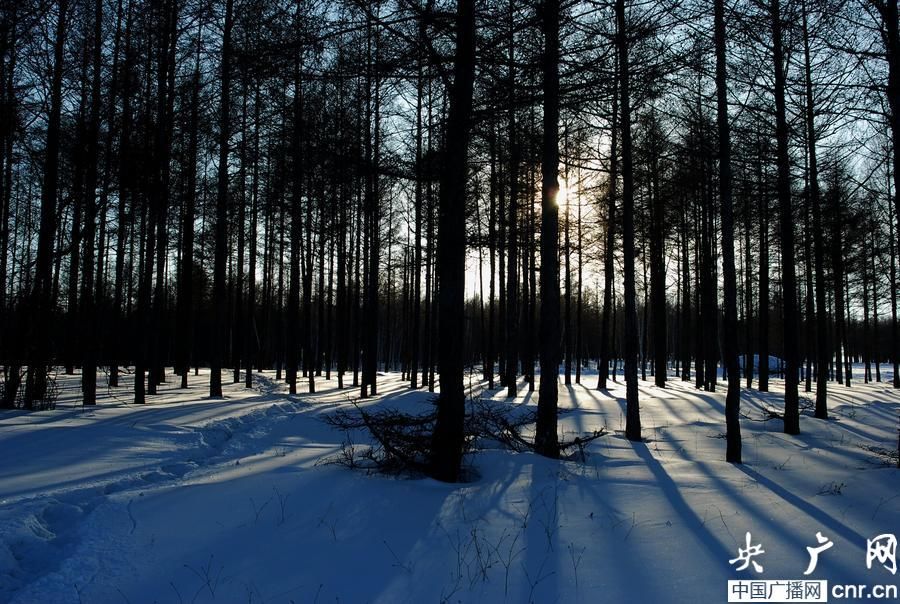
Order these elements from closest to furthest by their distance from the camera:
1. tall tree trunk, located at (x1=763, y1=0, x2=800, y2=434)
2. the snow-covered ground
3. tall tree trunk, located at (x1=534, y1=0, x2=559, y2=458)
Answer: the snow-covered ground, tall tree trunk, located at (x1=534, y1=0, x2=559, y2=458), tall tree trunk, located at (x1=763, y1=0, x2=800, y2=434)

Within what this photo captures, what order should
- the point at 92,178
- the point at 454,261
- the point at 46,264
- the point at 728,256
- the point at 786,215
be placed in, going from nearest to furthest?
the point at 454,261, the point at 728,256, the point at 46,264, the point at 786,215, the point at 92,178

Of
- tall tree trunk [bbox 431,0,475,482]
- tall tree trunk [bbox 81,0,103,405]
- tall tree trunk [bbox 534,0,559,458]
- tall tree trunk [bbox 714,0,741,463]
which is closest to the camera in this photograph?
tall tree trunk [bbox 431,0,475,482]

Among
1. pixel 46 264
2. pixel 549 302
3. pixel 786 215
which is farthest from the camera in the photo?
pixel 786 215

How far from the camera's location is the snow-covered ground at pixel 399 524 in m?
3.69

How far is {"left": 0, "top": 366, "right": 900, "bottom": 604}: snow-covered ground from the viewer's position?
369 centimetres

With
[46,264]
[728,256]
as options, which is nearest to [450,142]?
[728,256]

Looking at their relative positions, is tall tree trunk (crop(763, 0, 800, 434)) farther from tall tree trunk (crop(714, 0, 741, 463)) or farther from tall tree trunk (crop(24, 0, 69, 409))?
tall tree trunk (crop(24, 0, 69, 409))

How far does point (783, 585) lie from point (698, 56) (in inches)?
289

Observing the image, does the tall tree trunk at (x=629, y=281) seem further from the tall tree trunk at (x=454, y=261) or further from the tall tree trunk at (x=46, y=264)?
the tall tree trunk at (x=46, y=264)

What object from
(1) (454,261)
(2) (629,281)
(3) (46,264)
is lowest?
→ (1) (454,261)

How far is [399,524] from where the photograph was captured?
15.5ft

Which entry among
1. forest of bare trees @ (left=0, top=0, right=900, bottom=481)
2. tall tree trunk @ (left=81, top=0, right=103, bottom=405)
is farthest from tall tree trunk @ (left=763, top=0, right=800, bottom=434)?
tall tree trunk @ (left=81, top=0, right=103, bottom=405)

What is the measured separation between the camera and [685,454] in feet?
31.5

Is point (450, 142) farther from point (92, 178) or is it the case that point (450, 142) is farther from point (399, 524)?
point (92, 178)
